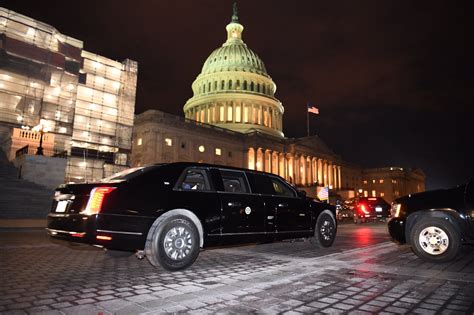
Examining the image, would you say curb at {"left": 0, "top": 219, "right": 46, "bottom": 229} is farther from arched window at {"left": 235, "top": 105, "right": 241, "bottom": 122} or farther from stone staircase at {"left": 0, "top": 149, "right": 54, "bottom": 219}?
arched window at {"left": 235, "top": 105, "right": 241, "bottom": 122}

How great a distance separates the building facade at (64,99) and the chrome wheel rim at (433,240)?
95.2 ft

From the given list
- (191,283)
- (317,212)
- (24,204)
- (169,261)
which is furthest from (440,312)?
(24,204)

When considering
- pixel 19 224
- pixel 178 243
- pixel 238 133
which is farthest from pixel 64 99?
pixel 178 243

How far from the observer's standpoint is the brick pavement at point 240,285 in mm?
3697

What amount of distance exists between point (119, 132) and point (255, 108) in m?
49.0

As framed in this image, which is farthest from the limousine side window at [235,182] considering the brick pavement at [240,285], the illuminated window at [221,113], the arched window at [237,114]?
the illuminated window at [221,113]

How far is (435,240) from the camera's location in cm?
698

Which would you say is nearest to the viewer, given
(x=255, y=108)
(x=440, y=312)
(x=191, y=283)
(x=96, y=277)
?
(x=440, y=312)

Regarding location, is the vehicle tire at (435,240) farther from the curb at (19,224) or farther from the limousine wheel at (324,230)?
the curb at (19,224)

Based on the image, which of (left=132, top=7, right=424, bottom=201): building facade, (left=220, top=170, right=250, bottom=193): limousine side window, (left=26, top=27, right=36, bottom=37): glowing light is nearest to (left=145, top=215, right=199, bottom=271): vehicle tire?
(left=220, top=170, right=250, bottom=193): limousine side window

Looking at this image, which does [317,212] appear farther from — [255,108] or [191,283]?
[255,108]

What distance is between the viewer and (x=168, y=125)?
5319 cm

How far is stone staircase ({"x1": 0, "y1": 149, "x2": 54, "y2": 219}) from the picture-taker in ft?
66.7

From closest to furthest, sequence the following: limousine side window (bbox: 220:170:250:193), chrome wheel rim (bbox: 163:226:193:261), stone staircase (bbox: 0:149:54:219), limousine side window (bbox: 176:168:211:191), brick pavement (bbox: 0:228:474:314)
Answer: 1. brick pavement (bbox: 0:228:474:314)
2. chrome wheel rim (bbox: 163:226:193:261)
3. limousine side window (bbox: 176:168:211:191)
4. limousine side window (bbox: 220:170:250:193)
5. stone staircase (bbox: 0:149:54:219)
